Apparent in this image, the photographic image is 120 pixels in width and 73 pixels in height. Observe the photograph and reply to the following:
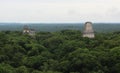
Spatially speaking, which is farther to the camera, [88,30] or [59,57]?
[88,30]

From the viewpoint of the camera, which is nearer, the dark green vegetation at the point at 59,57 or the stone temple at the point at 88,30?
the dark green vegetation at the point at 59,57

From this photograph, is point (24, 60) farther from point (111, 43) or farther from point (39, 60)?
point (111, 43)

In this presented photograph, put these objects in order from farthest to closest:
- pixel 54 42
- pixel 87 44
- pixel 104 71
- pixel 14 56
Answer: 1. pixel 54 42
2. pixel 87 44
3. pixel 14 56
4. pixel 104 71

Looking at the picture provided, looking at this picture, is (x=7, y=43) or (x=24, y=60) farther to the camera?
(x=7, y=43)

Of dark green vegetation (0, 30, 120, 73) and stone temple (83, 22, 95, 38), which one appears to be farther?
stone temple (83, 22, 95, 38)

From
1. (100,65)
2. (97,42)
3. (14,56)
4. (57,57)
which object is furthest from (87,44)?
(100,65)

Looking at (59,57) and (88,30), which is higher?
(88,30)

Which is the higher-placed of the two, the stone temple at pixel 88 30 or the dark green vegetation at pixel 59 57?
the stone temple at pixel 88 30

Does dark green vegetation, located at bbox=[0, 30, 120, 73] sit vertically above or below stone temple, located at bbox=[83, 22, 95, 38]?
below
